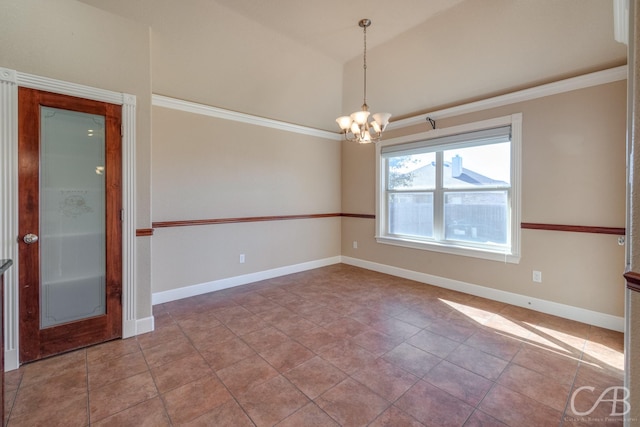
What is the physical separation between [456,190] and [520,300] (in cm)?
150

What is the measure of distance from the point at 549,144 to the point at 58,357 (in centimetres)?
493

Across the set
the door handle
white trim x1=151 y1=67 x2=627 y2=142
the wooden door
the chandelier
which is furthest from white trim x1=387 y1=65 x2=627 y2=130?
the door handle

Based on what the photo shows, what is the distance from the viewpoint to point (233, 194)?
13.0 feet

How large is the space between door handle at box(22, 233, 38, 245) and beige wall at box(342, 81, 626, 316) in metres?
4.42

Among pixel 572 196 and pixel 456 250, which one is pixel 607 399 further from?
pixel 456 250

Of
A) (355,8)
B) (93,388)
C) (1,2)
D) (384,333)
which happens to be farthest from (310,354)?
(1,2)

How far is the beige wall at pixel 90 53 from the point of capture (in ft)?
6.73

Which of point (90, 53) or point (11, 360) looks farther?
point (90, 53)

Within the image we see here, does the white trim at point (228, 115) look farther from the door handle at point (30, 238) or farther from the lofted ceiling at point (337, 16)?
the door handle at point (30, 238)

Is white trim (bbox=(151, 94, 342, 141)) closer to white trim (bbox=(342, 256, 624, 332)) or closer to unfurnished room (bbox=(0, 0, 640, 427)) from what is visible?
unfurnished room (bbox=(0, 0, 640, 427))

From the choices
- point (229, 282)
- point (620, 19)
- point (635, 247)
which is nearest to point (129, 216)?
point (229, 282)

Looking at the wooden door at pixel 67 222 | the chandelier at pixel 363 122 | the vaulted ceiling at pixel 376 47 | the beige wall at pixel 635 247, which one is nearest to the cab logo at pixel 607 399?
the beige wall at pixel 635 247

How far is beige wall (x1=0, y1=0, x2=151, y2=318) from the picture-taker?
2.05m

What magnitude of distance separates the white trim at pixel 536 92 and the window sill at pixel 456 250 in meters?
1.75
